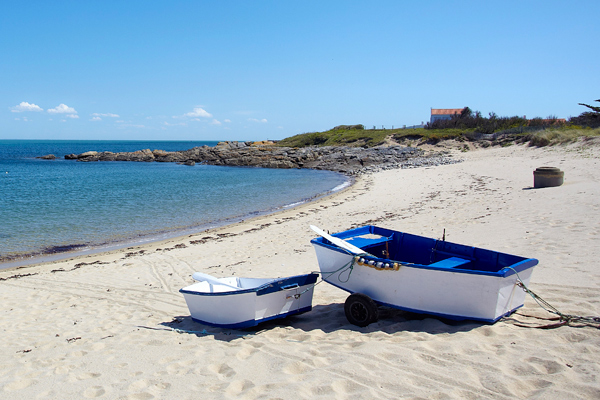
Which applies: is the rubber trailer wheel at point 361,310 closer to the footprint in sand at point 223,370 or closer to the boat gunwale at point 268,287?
the boat gunwale at point 268,287

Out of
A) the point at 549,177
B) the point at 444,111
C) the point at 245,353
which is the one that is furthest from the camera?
the point at 444,111

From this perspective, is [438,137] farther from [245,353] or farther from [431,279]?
[245,353]

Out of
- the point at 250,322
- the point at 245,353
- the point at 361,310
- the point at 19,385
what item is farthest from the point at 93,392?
the point at 361,310

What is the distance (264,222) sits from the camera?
16.3 meters

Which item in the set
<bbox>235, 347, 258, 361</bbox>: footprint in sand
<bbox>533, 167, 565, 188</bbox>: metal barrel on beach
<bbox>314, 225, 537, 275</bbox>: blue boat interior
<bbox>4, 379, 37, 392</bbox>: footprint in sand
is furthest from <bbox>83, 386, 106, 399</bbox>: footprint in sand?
<bbox>533, 167, 565, 188</bbox>: metal barrel on beach

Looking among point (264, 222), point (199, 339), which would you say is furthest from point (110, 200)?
point (199, 339)

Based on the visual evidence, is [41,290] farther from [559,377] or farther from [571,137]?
[571,137]

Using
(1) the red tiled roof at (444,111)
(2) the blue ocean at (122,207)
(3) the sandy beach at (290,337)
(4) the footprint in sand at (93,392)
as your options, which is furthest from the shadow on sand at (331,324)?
(1) the red tiled roof at (444,111)

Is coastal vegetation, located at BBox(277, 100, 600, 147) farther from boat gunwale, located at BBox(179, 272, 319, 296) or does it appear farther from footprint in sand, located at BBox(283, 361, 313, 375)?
footprint in sand, located at BBox(283, 361, 313, 375)

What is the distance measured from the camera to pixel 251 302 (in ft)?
17.7

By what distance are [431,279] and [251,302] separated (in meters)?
2.46

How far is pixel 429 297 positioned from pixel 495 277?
0.85m

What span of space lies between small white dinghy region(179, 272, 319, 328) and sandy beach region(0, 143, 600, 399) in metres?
0.20

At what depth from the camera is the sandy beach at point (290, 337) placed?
Answer: 145 inches
